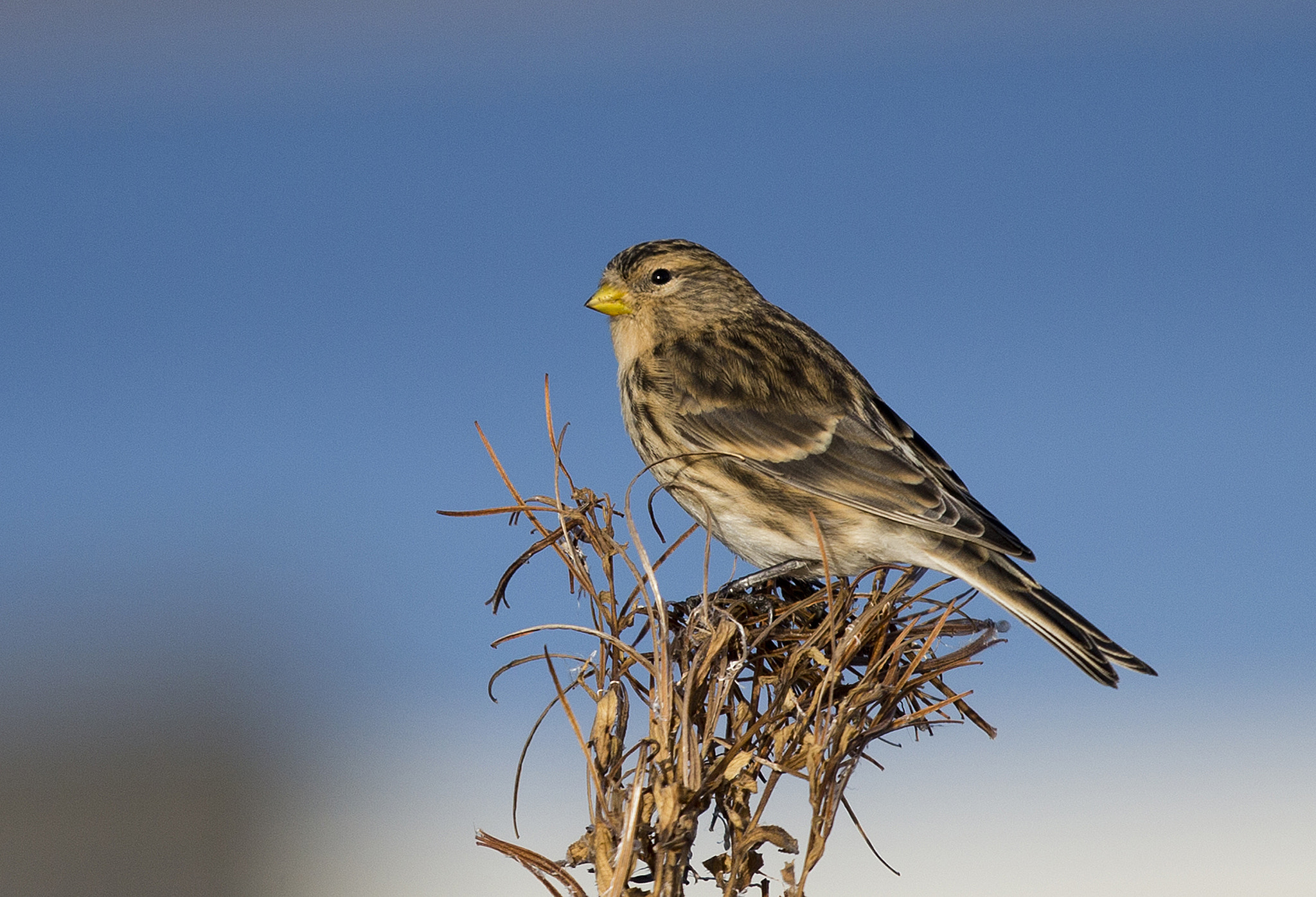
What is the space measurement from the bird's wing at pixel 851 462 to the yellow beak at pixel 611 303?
100 centimetres

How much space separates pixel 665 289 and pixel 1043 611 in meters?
2.89

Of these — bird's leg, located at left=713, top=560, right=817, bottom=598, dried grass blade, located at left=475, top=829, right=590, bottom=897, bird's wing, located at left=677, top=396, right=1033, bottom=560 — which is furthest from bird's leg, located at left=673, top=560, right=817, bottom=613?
dried grass blade, located at left=475, top=829, right=590, bottom=897

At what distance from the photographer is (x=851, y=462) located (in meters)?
5.13

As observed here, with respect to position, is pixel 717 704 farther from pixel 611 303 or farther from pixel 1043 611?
pixel 611 303

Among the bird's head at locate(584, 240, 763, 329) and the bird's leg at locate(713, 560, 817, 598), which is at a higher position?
the bird's head at locate(584, 240, 763, 329)

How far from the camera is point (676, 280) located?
6.42m

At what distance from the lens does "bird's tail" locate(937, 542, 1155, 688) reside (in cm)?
406

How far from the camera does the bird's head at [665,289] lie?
6297mm

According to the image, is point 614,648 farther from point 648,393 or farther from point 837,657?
point 648,393

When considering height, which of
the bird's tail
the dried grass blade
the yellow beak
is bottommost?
the dried grass blade

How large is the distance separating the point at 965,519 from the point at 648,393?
5.52 ft

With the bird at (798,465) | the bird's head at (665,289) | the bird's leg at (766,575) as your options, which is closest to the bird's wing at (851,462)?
the bird at (798,465)

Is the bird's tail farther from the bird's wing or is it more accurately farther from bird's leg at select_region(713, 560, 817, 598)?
bird's leg at select_region(713, 560, 817, 598)

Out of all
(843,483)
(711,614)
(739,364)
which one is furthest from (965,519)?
(711,614)
